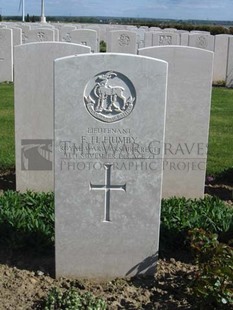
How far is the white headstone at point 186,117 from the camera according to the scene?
5.19 m

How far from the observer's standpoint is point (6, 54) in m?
13.7

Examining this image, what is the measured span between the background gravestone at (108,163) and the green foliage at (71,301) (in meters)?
0.44

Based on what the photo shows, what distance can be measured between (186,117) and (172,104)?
20 centimetres

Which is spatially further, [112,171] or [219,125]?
[219,125]

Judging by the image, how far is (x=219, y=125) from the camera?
9.41 metres

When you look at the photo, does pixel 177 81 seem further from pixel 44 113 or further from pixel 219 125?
pixel 219 125

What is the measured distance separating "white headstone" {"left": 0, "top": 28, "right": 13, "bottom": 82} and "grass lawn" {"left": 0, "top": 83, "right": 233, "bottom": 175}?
76cm

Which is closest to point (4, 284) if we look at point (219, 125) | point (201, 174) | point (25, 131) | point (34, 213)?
point (34, 213)

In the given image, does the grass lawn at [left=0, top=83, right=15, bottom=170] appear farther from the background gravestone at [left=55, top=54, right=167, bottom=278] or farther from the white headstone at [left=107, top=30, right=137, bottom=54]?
the white headstone at [left=107, top=30, right=137, bottom=54]

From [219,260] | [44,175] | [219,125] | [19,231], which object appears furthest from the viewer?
[219,125]

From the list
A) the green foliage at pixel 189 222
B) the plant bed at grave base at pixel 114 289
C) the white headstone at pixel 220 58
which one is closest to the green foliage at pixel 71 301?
the plant bed at grave base at pixel 114 289

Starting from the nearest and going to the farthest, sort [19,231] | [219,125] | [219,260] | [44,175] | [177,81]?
[219,260] → [19,231] → [177,81] → [44,175] → [219,125]

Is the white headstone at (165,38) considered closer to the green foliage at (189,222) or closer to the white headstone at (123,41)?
the white headstone at (123,41)

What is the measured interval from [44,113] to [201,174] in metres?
1.75
